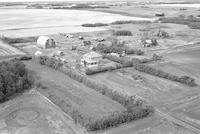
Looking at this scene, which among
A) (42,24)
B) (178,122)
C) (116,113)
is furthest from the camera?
(42,24)

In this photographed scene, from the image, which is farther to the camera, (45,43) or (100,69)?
(45,43)

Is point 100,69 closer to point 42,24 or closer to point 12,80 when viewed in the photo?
point 12,80

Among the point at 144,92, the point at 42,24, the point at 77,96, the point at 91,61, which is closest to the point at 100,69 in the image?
the point at 91,61

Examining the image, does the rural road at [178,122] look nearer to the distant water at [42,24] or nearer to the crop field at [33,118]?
the crop field at [33,118]

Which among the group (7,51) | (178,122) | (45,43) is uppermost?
(45,43)

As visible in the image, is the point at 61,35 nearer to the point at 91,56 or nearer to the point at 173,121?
the point at 91,56

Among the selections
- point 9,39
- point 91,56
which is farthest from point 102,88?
point 9,39
